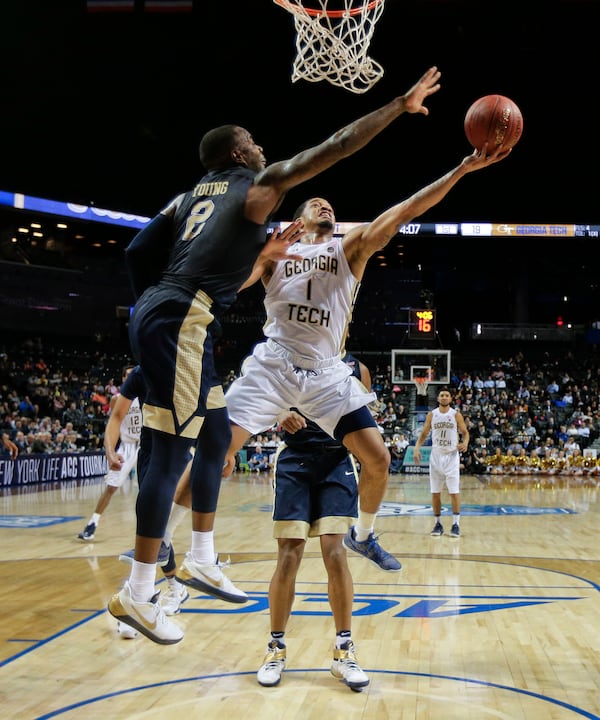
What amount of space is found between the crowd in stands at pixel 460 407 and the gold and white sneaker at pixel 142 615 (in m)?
16.7

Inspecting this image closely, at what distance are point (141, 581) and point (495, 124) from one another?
305 centimetres

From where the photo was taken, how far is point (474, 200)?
31.9 m

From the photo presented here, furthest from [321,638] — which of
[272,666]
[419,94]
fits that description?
[419,94]

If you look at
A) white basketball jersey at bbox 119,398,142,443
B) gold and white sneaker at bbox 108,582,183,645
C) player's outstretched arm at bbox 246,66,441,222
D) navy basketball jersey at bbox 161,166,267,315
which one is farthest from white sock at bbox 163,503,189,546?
white basketball jersey at bbox 119,398,142,443

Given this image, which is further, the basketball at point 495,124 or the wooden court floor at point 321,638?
the basketball at point 495,124

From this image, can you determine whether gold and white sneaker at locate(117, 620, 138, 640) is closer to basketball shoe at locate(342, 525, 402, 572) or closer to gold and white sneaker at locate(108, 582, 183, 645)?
basketball shoe at locate(342, 525, 402, 572)

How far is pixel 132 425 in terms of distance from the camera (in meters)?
10.5

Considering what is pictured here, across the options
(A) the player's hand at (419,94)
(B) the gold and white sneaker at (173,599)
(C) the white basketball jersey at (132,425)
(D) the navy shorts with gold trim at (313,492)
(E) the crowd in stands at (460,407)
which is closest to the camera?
(A) the player's hand at (419,94)

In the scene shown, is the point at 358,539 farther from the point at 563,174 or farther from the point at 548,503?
the point at 563,174

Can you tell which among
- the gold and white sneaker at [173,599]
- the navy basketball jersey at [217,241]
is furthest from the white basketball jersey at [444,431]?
the navy basketball jersey at [217,241]

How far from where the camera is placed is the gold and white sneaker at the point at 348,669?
173 inches

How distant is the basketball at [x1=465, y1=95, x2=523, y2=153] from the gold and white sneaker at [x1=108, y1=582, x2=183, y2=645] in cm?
296

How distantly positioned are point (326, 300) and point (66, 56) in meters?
20.8

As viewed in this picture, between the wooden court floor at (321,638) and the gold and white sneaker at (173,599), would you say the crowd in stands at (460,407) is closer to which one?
the wooden court floor at (321,638)
